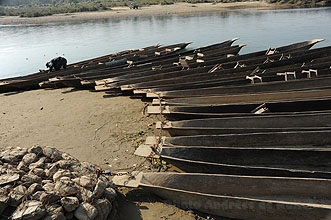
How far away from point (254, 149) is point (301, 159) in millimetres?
639

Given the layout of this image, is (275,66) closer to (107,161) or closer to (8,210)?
(107,161)

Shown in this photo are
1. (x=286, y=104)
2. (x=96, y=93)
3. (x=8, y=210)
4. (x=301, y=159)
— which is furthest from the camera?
(x=96, y=93)

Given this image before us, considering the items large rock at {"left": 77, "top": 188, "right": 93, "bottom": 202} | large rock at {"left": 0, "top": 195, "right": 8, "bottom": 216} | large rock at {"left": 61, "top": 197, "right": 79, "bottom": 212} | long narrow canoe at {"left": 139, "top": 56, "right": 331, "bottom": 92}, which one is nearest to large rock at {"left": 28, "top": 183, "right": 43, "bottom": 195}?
large rock at {"left": 0, "top": 195, "right": 8, "bottom": 216}

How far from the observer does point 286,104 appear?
5117 mm

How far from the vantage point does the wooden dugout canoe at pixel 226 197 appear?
3.06m

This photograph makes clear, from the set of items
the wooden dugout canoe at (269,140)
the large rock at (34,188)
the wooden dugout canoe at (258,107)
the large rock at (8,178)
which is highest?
the wooden dugout canoe at (258,107)

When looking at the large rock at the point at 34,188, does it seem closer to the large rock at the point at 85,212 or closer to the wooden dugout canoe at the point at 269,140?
the large rock at the point at 85,212

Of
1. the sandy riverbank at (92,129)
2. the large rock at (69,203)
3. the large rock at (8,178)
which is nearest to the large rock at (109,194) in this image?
the sandy riverbank at (92,129)

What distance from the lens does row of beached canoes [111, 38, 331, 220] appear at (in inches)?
132

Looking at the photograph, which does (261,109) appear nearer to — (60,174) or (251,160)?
(251,160)

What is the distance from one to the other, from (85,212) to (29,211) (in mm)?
637

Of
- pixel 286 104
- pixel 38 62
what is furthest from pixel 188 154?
pixel 38 62

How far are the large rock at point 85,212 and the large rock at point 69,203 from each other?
6 centimetres

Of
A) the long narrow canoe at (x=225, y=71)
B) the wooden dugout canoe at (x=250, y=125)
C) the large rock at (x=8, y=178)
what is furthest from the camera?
the long narrow canoe at (x=225, y=71)
